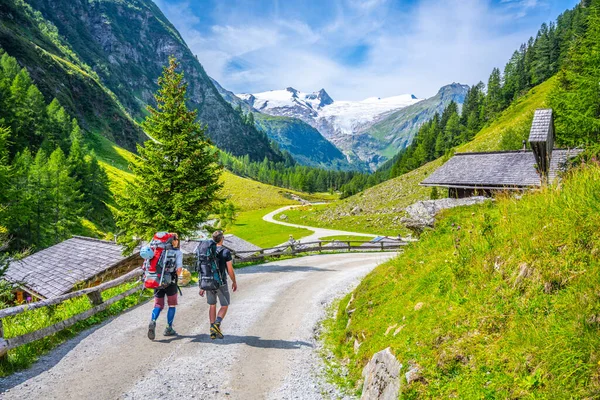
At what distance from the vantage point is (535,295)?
4777mm

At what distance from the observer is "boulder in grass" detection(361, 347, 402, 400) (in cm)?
528

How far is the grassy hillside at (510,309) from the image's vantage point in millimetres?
3804

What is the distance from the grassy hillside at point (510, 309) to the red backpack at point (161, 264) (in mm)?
5245

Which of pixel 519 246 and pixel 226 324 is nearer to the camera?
pixel 519 246

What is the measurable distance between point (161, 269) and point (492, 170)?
2551 cm

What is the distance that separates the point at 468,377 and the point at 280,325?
728 cm

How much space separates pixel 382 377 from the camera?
5688 mm

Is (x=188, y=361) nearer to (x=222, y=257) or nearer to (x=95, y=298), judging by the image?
(x=222, y=257)

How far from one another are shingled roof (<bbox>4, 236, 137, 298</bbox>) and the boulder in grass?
60.1 feet

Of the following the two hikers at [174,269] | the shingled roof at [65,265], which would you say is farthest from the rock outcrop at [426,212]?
the shingled roof at [65,265]

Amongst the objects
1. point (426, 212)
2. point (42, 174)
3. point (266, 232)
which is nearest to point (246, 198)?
point (266, 232)

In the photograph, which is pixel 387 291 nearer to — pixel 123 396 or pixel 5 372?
pixel 123 396

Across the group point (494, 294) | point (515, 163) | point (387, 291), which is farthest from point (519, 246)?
point (515, 163)

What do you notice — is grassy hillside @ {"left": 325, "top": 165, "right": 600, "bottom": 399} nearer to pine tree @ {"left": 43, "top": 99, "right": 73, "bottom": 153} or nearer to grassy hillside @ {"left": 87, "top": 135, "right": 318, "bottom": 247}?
grassy hillside @ {"left": 87, "top": 135, "right": 318, "bottom": 247}
